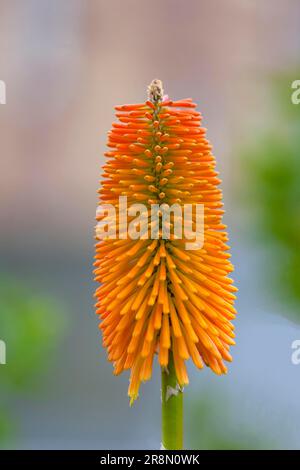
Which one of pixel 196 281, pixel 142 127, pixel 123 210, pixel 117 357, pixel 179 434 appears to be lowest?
pixel 179 434

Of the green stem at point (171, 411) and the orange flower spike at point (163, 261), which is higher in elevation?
the orange flower spike at point (163, 261)

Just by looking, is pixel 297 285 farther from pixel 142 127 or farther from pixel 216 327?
pixel 142 127

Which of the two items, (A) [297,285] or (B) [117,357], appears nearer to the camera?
(B) [117,357]

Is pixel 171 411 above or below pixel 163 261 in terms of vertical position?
below

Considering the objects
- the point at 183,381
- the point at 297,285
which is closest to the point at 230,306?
the point at 183,381

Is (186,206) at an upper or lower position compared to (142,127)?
lower
